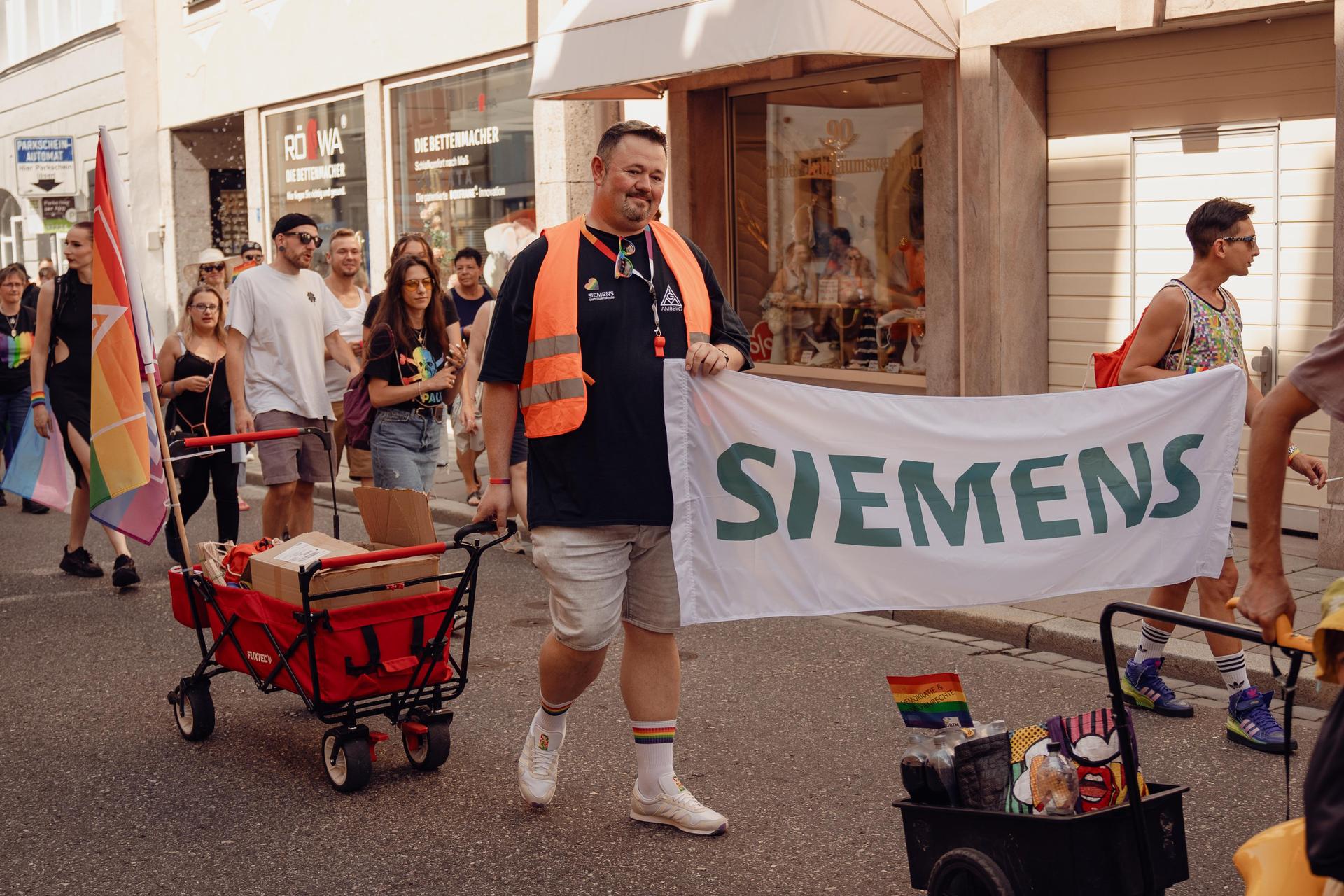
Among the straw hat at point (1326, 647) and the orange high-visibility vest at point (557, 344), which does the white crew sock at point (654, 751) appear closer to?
the orange high-visibility vest at point (557, 344)

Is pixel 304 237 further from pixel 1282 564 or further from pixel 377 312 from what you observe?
pixel 1282 564

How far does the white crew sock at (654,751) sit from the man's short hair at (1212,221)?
8.62 feet

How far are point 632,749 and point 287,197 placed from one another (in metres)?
16.8

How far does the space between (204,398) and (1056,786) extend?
258 inches

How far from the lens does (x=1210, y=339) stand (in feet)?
18.2

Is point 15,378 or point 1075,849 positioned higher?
point 15,378

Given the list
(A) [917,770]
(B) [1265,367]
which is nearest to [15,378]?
(B) [1265,367]

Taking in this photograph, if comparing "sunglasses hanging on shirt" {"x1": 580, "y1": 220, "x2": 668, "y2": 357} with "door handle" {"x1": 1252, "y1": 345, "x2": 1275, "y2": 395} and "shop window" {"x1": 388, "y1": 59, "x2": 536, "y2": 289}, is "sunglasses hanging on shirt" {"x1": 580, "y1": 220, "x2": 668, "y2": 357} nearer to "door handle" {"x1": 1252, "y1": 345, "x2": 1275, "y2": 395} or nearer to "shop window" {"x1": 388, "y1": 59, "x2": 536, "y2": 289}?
"door handle" {"x1": 1252, "y1": 345, "x2": 1275, "y2": 395}

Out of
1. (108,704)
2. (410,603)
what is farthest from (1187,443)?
(108,704)

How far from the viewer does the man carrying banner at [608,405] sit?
441cm

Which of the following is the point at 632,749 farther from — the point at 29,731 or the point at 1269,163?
the point at 1269,163

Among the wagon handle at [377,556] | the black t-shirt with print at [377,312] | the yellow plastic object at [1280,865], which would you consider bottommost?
the yellow plastic object at [1280,865]

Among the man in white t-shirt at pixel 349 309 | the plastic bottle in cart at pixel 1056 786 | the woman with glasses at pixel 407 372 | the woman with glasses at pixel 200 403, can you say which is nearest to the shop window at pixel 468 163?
the man in white t-shirt at pixel 349 309

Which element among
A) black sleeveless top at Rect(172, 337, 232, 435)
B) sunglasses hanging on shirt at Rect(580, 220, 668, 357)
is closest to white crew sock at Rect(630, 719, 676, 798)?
sunglasses hanging on shirt at Rect(580, 220, 668, 357)
